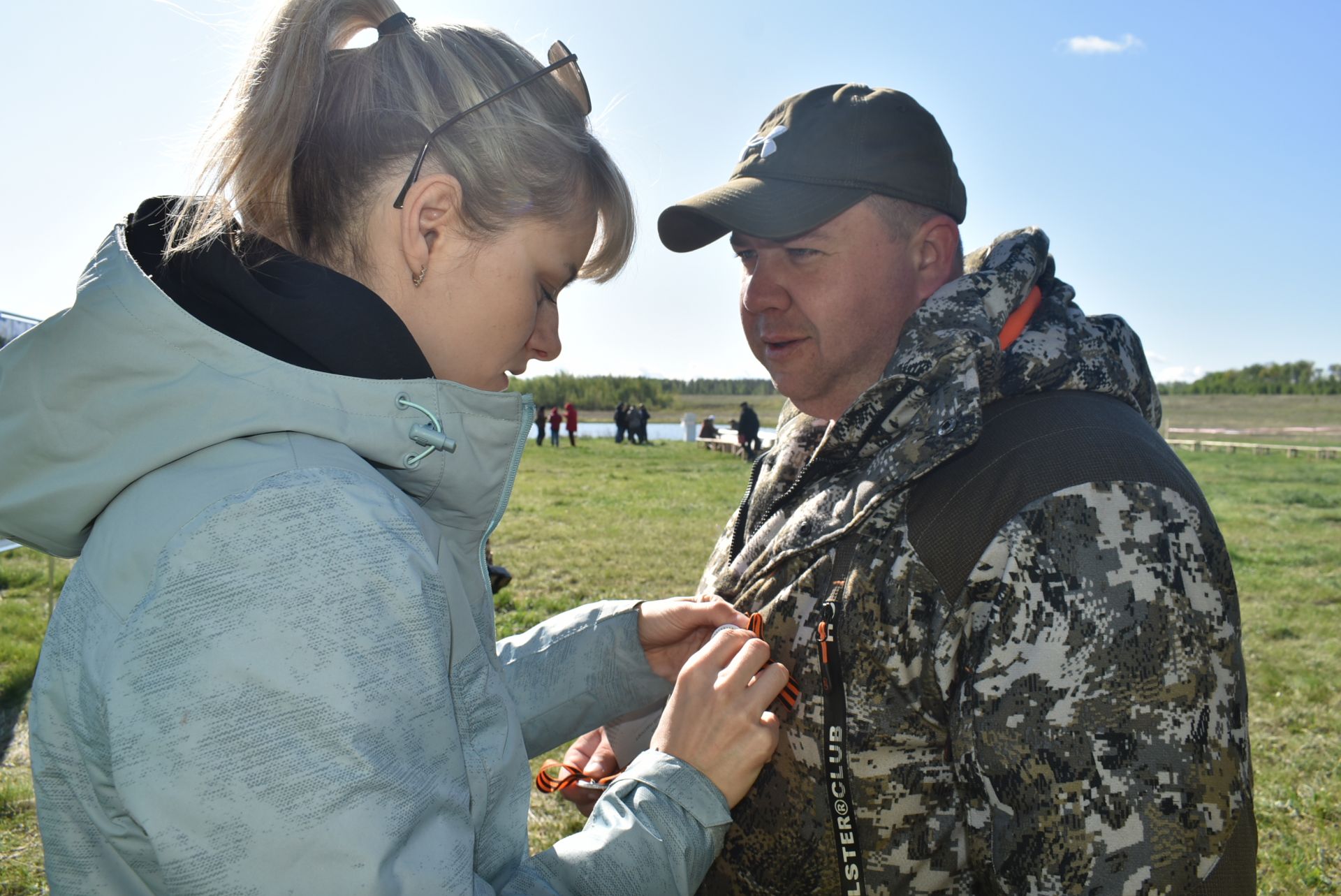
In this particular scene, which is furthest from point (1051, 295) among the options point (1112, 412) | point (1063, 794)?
point (1063, 794)

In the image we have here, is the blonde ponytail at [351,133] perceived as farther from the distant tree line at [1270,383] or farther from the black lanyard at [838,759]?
the distant tree line at [1270,383]

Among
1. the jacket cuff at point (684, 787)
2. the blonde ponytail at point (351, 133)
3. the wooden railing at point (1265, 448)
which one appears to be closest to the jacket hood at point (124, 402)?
the blonde ponytail at point (351, 133)

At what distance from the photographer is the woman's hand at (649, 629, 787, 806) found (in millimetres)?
1576

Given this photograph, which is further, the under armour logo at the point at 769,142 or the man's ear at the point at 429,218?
the under armour logo at the point at 769,142

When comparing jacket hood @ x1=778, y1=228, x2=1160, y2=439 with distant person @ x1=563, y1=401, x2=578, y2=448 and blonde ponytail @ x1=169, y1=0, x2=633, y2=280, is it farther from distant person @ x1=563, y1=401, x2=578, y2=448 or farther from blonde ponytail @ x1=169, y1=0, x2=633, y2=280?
distant person @ x1=563, y1=401, x2=578, y2=448

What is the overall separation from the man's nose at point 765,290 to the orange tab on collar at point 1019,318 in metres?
0.67

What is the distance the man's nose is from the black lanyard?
103 centimetres

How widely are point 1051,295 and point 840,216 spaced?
0.62 m

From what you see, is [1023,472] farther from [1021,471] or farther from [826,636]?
[826,636]

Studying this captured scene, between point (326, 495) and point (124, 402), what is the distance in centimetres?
31

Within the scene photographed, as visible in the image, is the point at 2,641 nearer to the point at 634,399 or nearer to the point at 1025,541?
the point at 1025,541

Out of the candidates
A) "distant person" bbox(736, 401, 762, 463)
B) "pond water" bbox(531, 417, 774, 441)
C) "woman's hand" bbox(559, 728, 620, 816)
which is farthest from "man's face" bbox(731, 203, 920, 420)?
"pond water" bbox(531, 417, 774, 441)

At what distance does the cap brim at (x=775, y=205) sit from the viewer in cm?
244

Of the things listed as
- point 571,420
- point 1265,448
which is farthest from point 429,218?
point 1265,448
